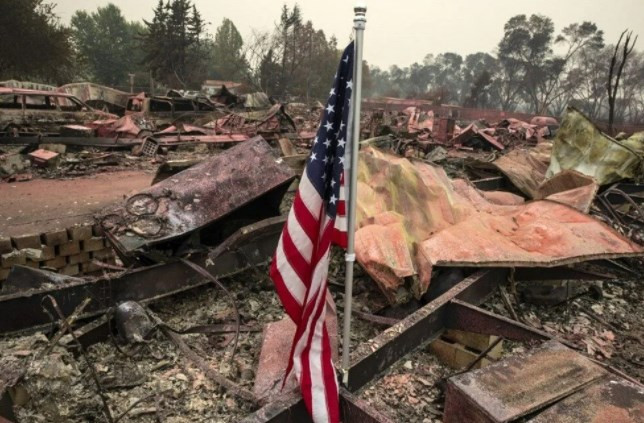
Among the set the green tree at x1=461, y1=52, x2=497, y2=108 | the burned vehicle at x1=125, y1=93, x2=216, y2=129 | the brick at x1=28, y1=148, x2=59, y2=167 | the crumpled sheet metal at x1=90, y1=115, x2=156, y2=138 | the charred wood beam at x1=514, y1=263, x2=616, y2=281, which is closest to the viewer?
the charred wood beam at x1=514, y1=263, x2=616, y2=281

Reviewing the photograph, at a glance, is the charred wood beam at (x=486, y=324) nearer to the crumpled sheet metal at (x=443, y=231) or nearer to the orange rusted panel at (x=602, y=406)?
the crumpled sheet metal at (x=443, y=231)

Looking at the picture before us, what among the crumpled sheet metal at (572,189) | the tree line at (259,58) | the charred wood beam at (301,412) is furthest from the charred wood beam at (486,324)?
the tree line at (259,58)

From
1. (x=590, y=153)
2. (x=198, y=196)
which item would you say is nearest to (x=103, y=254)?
(x=198, y=196)

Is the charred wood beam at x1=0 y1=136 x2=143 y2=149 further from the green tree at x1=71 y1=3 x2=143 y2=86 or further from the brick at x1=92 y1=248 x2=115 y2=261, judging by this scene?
the green tree at x1=71 y1=3 x2=143 y2=86

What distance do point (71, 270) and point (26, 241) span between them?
0.65 metres

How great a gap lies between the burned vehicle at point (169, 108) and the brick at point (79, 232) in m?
11.7

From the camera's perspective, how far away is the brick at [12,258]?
176 inches

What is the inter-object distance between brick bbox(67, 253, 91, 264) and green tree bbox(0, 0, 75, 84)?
27.4m

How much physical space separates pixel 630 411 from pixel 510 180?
20.0 feet

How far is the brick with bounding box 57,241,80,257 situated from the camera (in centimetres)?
495

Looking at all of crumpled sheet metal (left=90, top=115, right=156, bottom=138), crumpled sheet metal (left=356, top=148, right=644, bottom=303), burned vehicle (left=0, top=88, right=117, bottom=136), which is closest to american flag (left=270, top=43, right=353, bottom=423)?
crumpled sheet metal (left=356, top=148, right=644, bottom=303)

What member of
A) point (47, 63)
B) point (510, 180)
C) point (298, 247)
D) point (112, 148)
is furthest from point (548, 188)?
point (47, 63)

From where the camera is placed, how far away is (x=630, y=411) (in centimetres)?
195

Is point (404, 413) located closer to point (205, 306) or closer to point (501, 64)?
point (205, 306)
